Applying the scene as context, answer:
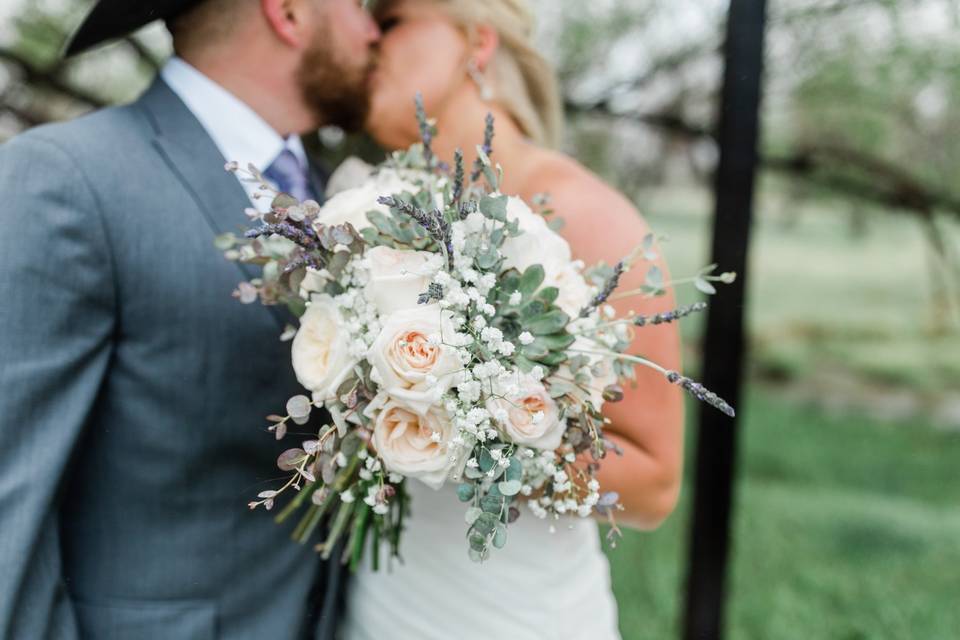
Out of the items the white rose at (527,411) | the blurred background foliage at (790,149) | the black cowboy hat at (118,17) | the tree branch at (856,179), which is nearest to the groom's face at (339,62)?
the black cowboy hat at (118,17)

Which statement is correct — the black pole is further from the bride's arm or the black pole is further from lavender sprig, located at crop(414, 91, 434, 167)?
lavender sprig, located at crop(414, 91, 434, 167)

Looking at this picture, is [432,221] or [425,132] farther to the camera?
[425,132]

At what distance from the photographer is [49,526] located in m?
1.56

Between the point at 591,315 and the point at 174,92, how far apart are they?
1054mm

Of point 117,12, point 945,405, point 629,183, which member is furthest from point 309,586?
point 945,405

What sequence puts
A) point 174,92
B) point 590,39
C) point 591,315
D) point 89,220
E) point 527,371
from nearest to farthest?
point 527,371, point 591,315, point 89,220, point 174,92, point 590,39

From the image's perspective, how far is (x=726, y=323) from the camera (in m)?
2.44

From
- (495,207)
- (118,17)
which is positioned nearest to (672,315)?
(495,207)

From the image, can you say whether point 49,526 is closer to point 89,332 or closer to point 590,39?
point 89,332

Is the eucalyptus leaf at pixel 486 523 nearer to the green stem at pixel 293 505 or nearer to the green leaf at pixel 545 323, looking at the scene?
the green leaf at pixel 545 323

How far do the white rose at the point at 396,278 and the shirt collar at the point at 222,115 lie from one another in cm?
62

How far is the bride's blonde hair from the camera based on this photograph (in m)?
2.01

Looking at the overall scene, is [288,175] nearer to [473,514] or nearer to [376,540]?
[376,540]

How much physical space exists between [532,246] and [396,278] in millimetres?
237
